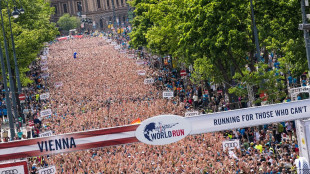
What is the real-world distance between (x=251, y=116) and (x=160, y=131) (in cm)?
299

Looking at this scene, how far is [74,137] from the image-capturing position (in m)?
19.8

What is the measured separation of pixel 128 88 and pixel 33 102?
820 centimetres

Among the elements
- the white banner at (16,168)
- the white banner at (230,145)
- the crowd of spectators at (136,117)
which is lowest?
the crowd of spectators at (136,117)

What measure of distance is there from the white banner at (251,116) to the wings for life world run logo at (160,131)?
0.60 metres

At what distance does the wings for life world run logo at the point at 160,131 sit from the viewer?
19.8 meters

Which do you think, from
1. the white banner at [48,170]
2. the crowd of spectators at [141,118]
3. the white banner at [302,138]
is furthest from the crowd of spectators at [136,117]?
the white banner at [48,170]

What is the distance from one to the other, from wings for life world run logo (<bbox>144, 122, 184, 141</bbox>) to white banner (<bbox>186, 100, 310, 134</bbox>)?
0.60 meters

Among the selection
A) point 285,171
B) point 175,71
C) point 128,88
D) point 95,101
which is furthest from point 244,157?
point 175,71

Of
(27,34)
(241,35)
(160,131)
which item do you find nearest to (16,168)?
(160,131)

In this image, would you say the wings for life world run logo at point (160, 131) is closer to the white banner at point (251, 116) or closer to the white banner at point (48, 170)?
the white banner at point (251, 116)

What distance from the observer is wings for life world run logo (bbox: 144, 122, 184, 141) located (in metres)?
19.8

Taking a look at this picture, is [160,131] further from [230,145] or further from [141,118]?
[141,118]

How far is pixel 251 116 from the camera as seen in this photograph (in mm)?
20375

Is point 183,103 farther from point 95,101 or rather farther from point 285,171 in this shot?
point 285,171
